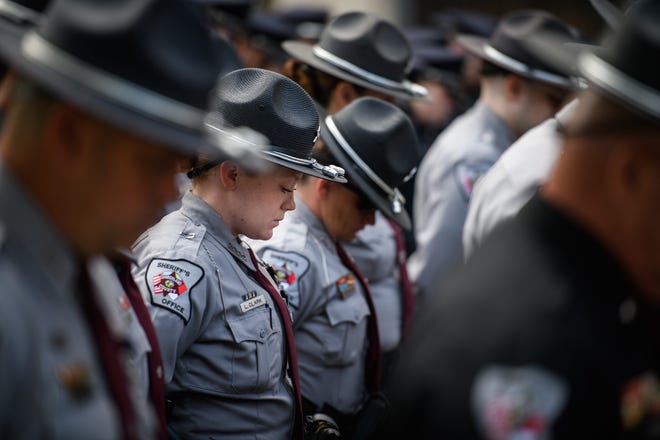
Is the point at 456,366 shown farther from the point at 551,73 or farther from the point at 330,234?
the point at 551,73

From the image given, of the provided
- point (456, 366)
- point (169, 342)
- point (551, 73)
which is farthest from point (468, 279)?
point (551, 73)

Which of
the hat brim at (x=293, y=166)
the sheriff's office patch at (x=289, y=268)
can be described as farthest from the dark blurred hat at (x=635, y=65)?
the sheriff's office patch at (x=289, y=268)

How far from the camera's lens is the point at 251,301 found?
10.3ft

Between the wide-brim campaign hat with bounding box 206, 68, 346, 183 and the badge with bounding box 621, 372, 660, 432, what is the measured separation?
1804mm

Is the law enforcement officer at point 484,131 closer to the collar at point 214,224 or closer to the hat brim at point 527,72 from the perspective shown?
the hat brim at point 527,72

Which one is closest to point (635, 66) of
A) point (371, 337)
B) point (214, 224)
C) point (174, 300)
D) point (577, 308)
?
point (577, 308)

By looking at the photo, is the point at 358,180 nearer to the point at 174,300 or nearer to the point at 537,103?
the point at 174,300

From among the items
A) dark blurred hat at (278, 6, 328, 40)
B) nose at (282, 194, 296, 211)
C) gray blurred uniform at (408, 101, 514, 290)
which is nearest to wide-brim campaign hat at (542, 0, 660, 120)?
nose at (282, 194, 296, 211)

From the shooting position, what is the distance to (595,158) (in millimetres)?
1749

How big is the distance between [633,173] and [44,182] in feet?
3.87

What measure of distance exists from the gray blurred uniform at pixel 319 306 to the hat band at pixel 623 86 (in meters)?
2.13

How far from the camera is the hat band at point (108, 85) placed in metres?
1.61

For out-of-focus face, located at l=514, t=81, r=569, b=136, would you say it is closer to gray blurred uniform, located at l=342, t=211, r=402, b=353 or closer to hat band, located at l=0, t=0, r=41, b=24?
gray blurred uniform, located at l=342, t=211, r=402, b=353

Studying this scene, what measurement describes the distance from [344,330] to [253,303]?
86 cm
